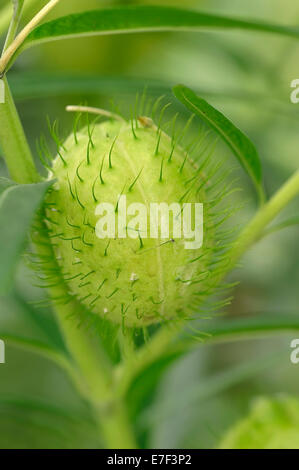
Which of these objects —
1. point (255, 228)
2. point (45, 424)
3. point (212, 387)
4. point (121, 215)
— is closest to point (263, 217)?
point (255, 228)

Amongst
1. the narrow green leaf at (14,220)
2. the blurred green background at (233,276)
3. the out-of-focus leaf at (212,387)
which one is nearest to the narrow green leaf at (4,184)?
the narrow green leaf at (14,220)

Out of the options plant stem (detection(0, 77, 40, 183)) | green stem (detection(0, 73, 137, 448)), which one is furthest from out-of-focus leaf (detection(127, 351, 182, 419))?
plant stem (detection(0, 77, 40, 183))

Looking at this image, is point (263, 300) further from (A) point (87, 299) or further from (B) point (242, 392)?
(A) point (87, 299)

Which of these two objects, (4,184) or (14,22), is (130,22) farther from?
(4,184)

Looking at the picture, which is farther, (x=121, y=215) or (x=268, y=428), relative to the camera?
(x=268, y=428)
